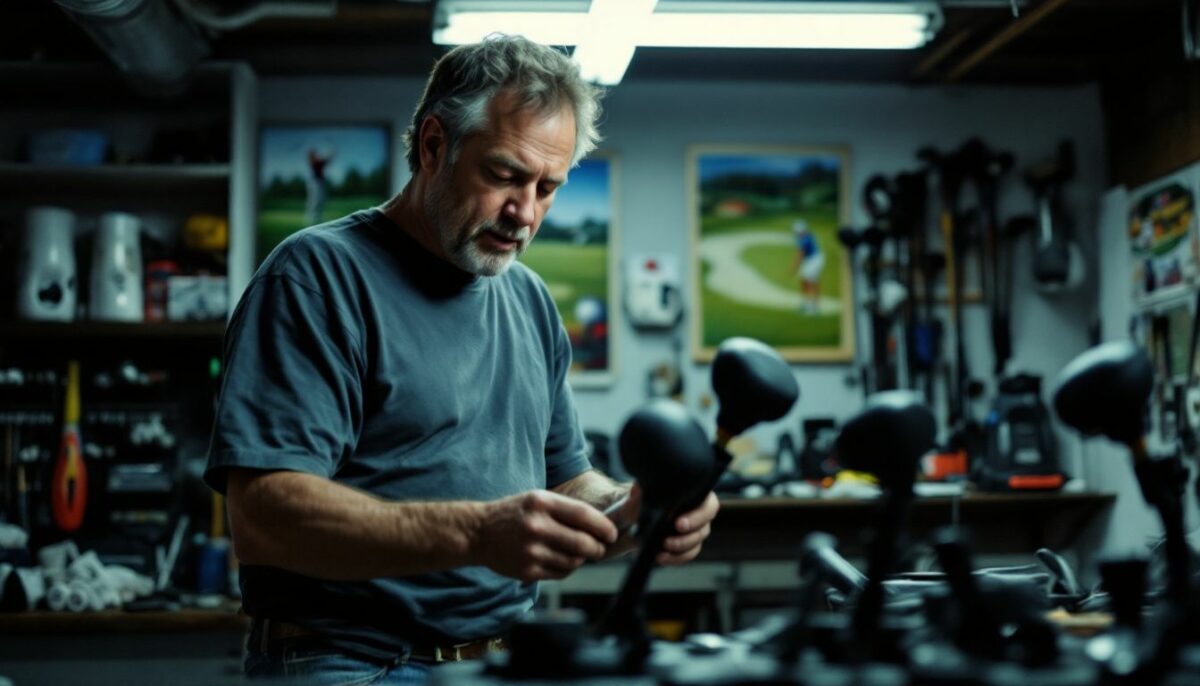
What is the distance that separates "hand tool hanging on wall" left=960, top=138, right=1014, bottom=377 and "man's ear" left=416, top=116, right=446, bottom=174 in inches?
134

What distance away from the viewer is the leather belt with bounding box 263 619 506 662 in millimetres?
1512

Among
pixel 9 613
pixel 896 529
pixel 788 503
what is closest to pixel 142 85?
pixel 9 613

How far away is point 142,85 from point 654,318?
1973mm

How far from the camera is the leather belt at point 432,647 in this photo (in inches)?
59.5

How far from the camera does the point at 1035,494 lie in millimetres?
4234

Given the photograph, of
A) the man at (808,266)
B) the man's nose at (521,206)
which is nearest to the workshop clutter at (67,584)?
the man's nose at (521,206)

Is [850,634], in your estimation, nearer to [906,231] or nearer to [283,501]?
[283,501]

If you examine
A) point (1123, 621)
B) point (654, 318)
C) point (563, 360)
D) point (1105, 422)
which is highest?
point (654, 318)

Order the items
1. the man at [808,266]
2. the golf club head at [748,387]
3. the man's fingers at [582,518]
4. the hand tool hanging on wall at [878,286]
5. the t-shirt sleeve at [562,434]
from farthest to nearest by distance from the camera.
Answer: the man at [808,266], the hand tool hanging on wall at [878,286], the t-shirt sleeve at [562,434], the man's fingers at [582,518], the golf club head at [748,387]

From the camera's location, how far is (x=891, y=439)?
91 centimetres

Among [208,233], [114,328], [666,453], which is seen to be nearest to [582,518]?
[666,453]

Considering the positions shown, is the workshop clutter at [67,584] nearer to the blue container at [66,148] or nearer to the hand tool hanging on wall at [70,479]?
the hand tool hanging on wall at [70,479]

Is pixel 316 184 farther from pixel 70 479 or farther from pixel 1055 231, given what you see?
pixel 1055 231

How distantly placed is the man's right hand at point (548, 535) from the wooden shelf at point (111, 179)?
126 inches
